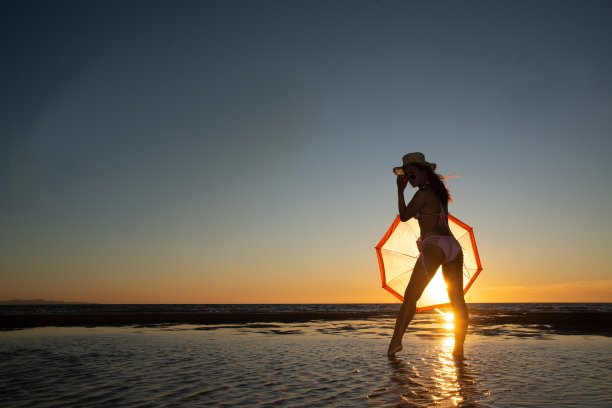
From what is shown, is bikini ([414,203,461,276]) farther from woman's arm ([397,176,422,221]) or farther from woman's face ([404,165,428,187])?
woman's face ([404,165,428,187])

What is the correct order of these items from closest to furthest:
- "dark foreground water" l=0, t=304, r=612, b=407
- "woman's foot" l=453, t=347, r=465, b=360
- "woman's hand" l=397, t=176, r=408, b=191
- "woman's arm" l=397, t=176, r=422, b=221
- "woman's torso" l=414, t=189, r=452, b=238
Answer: "dark foreground water" l=0, t=304, r=612, b=407 < "woman's foot" l=453, t=347, r=465, b=360 < "woman's torso" l=414, t=189, r=452, b=238 < "woman's arm" l=397, t=176, r=422, b=221 < "woman's hand" l=397, t=176, r=408, b=191

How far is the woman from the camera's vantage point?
23.9 feet

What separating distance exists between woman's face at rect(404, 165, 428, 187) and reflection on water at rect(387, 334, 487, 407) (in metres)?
2.77

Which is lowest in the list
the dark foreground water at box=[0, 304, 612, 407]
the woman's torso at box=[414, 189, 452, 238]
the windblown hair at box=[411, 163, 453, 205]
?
the dark foreground water at box=[0, 304, 612, 407]

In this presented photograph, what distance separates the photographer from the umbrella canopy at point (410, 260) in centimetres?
870

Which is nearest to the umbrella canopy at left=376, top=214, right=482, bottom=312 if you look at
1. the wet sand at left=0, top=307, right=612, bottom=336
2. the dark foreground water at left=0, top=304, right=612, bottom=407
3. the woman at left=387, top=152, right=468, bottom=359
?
the dark foreground water at left=0, top=304, right=612, bottom=407

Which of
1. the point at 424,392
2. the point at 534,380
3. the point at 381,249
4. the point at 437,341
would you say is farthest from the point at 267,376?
the point at 437,341

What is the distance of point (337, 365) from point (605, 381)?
3281 mm

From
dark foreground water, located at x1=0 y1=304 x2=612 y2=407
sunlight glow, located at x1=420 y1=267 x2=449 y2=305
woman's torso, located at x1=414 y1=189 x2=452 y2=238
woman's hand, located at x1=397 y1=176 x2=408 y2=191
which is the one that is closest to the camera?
dark foreground water, located at x1=0 y1=304 x2=612 y2=407

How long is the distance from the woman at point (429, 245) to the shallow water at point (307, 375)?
1.93 feet

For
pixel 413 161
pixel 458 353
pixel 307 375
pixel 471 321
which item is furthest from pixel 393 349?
pixel 471 321

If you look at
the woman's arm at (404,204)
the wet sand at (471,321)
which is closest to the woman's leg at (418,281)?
the woman's arm at (404,204)

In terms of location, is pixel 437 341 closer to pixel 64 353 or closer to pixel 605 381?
pixel 605 381

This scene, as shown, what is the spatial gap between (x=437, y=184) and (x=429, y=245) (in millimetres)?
1011
